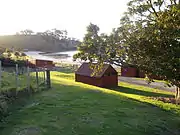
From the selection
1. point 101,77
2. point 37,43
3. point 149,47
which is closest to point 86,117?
point 149,47

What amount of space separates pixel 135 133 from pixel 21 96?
849cm

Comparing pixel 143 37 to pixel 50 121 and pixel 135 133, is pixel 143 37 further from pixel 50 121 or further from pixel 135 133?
pixel 50 121

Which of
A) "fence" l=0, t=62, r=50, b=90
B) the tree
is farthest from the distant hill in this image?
the tree

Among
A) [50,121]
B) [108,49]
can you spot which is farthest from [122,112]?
[50,121]

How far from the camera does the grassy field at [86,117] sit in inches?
576

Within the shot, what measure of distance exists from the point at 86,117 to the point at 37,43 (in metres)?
149

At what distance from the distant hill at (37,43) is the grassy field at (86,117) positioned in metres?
135

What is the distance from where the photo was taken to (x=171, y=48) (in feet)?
52.5

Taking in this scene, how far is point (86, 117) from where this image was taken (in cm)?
1739

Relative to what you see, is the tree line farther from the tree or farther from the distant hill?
the distant hill

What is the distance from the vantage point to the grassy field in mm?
14633

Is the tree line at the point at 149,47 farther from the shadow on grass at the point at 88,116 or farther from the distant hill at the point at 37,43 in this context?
the distant hill at the point at 37,43

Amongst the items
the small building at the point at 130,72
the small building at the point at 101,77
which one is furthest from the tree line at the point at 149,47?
the small building at the point at 130,72

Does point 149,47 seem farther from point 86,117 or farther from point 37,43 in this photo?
point 37,43
